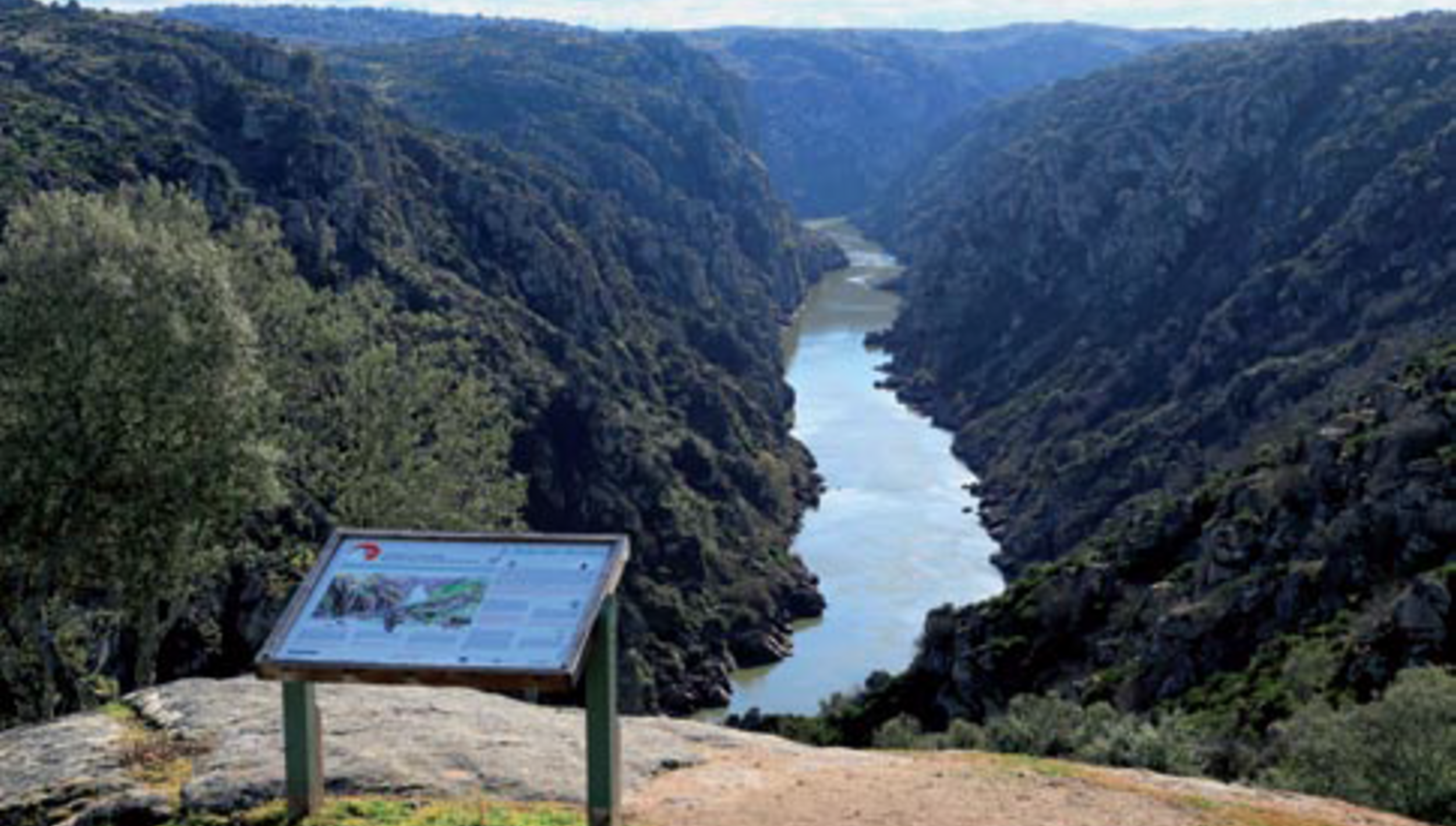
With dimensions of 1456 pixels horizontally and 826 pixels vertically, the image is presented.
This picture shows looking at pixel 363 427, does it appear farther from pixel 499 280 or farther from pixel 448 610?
pixel 499 280

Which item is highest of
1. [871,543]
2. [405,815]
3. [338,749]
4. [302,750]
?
[302,750]

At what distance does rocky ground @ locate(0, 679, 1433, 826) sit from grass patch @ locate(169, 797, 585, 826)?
33 centimetres

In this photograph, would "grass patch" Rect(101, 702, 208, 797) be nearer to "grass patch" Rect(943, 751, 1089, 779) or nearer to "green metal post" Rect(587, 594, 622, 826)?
"green metal post" Rect(587, 594, 622, 826)

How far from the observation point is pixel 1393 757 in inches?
959

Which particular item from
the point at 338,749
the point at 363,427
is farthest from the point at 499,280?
the point at 338,749

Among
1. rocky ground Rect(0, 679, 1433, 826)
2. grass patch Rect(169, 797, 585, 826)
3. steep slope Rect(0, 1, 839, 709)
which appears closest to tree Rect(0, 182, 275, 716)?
rocky ground Rect(0, 679, 1433, 826)

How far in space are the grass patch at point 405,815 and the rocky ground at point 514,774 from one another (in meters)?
0.33

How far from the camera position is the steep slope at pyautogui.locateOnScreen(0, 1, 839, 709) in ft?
283

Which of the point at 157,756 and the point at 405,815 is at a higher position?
the point at 405,815

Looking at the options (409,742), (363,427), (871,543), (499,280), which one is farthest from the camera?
(499,280)

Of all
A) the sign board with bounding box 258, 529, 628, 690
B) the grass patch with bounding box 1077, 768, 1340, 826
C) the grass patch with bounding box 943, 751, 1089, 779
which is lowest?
the grass patch with bounding box 943, 751, 1089, 779

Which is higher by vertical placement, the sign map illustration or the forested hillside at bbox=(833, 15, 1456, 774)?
the sign map illustration

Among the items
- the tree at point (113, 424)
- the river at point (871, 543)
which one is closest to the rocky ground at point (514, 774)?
the tree at point (113, 424)

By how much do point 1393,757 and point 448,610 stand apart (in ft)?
55.6
